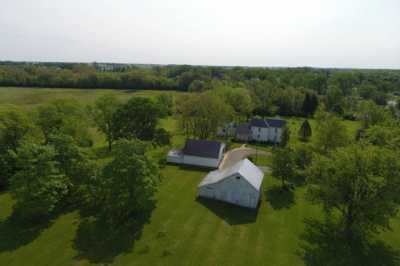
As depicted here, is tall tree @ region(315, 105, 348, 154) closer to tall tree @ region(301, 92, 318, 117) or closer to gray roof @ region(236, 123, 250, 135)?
gray roof @ region(236, 123, 250, 135)

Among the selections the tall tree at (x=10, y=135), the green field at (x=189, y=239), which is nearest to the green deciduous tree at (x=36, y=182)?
the green field at (x=189, y=239)

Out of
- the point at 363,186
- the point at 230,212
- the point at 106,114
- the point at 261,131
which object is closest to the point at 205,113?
the point at 261,131

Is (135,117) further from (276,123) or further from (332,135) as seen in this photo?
(332,135)

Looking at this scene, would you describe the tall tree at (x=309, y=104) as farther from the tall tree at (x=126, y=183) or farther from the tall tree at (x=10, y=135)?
the tall tree at (x=10, y=135)

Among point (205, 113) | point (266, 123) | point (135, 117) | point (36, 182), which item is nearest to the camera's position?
point (36, 182)

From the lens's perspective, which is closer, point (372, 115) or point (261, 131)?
point (261, 131)

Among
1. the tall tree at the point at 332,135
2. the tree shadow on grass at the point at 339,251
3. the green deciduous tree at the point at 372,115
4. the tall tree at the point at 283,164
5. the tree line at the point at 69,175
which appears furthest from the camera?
the green deciduous tree at the point at 372,115
